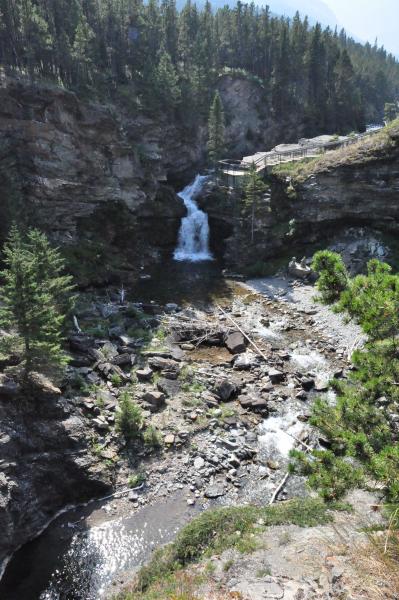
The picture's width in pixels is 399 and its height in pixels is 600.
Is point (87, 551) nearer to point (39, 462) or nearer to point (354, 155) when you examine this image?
point (39, 462)

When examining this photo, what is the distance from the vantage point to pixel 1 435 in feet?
57.0

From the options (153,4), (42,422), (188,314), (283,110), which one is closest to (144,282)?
(188,314)

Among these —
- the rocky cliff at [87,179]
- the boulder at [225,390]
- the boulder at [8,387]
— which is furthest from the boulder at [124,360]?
the rocky cliff at [87,179]

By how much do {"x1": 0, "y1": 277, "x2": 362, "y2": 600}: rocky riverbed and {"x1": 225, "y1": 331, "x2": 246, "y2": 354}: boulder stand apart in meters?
0.08

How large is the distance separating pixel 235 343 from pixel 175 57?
232 ft

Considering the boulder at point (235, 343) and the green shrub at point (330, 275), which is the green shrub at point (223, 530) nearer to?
the green shrub at point (330, 275)

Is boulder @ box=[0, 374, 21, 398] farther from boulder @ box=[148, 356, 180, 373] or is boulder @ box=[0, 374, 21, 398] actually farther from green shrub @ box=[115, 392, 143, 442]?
boulder @ box=[148, 356, 180, 373]

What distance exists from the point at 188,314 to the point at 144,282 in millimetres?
9419

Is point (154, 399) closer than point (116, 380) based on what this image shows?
Yes

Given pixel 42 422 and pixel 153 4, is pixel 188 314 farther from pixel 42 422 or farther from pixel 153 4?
pixel 153 4

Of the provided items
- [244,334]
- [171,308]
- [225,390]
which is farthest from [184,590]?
[171,308]

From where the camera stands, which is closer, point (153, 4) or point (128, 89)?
point (128, 89)

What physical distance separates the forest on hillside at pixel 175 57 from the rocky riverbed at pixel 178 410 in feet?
115

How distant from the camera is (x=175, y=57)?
79438mm
